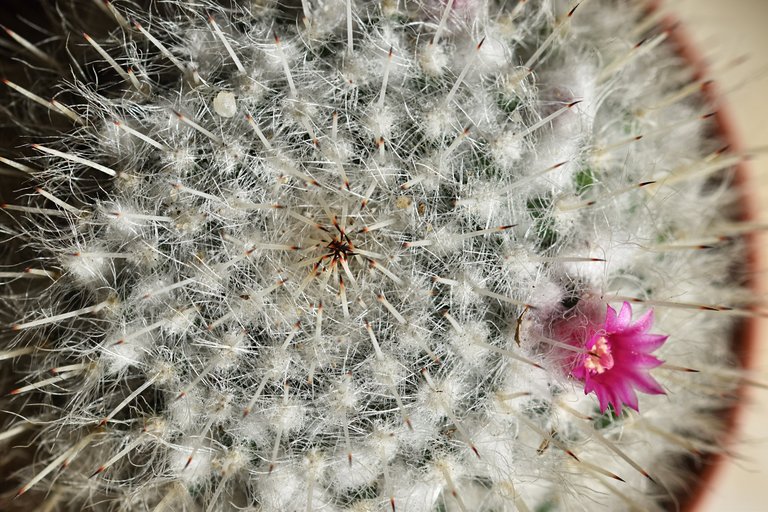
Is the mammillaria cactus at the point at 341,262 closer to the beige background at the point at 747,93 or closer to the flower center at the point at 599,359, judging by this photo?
the flower center at the point at 599,359

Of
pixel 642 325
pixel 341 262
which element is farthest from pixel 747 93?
pixel 341 262

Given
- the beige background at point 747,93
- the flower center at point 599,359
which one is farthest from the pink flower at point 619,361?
the beige background at point 747,93

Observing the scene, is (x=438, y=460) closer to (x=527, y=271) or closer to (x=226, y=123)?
(x=527, y=271)

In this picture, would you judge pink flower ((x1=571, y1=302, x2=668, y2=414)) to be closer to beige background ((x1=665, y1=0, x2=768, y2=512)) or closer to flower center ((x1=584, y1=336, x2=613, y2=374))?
flower center ((x1=584, y1=336, x2=613, y2=374))

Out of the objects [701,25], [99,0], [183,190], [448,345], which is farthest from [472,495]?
[701,25]

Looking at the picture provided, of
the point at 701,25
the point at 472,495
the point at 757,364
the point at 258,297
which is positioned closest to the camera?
the point at 258,297

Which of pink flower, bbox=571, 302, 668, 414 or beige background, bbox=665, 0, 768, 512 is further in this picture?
beige background, bbox=665, 0, 768, 512

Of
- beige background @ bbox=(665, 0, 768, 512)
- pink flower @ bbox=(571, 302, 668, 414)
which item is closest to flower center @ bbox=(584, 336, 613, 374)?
pink flower @ bbox=(571, 302, 668, 414)

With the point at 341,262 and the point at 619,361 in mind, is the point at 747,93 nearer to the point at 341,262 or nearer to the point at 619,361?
the point at 619,361
